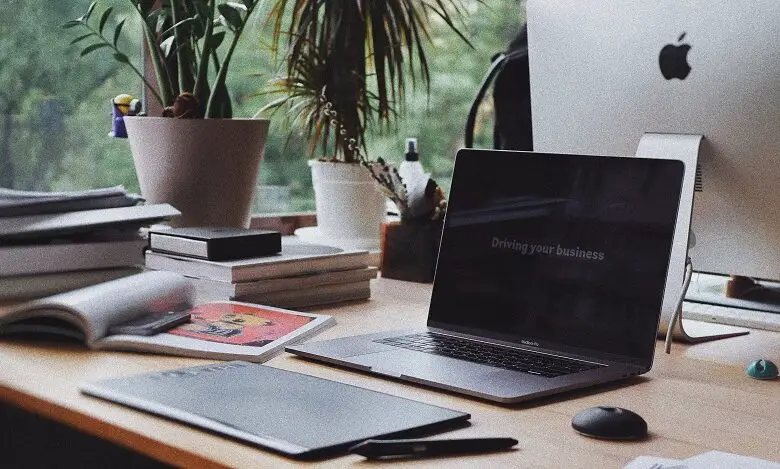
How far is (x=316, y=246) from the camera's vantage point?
1657 millimetres

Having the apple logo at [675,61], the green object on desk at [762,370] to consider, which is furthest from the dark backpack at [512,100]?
the green object on desk at [762,370]

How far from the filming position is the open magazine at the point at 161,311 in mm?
1169

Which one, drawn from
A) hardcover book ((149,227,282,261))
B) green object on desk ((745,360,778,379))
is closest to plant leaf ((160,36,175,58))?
hardcover book ((149,227,282,261))

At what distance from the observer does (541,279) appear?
122cm

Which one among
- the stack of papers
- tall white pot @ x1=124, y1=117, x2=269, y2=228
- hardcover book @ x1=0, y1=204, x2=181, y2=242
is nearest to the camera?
the stack of papers

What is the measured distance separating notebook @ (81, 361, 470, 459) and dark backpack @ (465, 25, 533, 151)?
1.33 metres

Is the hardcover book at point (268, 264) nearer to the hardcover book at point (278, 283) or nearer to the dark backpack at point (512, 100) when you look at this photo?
the hardcover book at point (278, 283)

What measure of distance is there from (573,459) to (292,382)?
0.32 meters

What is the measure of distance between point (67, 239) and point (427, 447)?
873mm

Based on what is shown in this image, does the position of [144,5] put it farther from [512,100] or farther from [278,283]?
[512,100]

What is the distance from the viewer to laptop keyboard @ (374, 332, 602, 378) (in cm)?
110

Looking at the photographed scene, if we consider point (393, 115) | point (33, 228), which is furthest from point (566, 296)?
point (393, 115)

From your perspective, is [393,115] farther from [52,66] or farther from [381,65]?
[52,66]

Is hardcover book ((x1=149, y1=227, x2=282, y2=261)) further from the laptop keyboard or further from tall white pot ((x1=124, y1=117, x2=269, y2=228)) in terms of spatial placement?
the laptop keyboard
